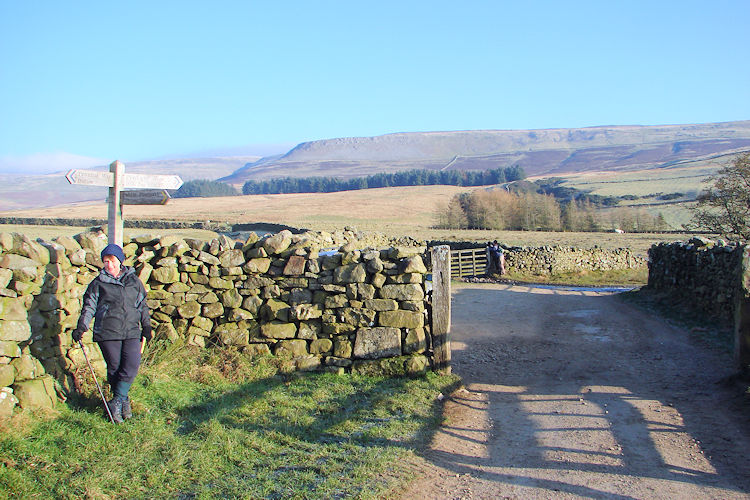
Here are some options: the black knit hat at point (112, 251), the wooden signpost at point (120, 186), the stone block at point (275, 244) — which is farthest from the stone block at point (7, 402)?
the stone block at point (275, 244)

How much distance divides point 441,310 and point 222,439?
12.8 ft

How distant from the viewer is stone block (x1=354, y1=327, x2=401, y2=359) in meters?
8.20

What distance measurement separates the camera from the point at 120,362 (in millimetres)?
5867

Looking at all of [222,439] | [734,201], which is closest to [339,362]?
[222,439]

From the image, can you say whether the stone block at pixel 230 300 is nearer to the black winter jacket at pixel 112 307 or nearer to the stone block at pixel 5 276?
the black winter jacket at pixel 112 307

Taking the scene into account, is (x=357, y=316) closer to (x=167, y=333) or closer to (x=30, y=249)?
(x=167, y=333)

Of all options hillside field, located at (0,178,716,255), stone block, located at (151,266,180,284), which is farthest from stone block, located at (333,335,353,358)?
hillside field, located at (0,178,716,255)

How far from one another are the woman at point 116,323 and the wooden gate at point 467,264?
929 inches

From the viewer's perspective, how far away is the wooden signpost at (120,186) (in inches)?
291

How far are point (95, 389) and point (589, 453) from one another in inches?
203

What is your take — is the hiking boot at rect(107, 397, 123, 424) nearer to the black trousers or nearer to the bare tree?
the black trousers

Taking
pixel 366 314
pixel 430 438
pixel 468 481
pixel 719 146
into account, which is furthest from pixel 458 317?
pixel 719 146

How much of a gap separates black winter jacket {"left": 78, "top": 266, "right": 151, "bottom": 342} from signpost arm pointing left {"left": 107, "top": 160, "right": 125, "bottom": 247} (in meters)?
1.62

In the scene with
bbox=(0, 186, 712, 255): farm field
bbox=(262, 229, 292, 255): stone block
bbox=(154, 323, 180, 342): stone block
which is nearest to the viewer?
bbox=(154, 323, 180, 342): stone block
